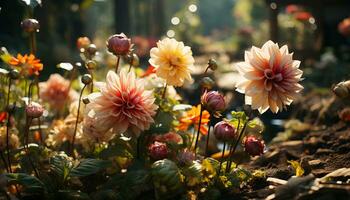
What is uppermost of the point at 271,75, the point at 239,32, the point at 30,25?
the point at 239,32

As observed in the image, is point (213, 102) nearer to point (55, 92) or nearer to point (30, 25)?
point (30, 25)

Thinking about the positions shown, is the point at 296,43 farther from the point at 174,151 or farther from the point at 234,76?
the point at 174,151

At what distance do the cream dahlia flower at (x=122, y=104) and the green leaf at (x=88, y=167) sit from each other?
217 mm

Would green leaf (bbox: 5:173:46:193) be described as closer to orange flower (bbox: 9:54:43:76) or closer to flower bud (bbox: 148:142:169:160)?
flower bud (bbox: 148:142:169:160)

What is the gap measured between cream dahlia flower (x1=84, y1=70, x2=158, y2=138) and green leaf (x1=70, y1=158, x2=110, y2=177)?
0.71ft

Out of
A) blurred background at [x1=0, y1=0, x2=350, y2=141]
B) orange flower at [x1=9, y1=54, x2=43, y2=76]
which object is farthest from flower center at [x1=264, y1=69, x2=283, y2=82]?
blurred background at [x1=0, y1=0, x2=350, y2=141]

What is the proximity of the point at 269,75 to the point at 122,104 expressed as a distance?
684 mm

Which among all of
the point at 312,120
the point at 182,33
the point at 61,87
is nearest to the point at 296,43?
the point at 182,33

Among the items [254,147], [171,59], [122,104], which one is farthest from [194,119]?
[122,104]

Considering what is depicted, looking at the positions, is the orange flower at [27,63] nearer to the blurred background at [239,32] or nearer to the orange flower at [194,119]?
the orange flower at [194,119]

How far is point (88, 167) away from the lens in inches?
101

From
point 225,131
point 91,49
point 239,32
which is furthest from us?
point 239,32

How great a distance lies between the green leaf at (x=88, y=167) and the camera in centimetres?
254

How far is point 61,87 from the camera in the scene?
13.1 feet
